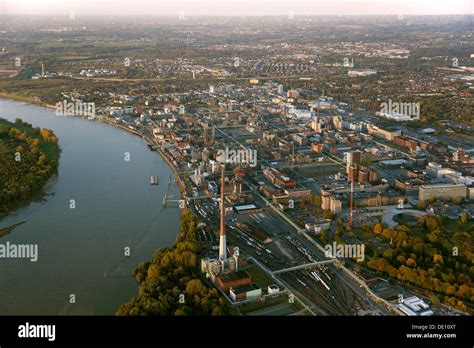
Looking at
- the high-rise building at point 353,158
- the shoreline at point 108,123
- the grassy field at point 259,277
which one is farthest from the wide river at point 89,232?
the high-rise building at point 353,158

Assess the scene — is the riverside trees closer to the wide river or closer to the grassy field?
the wide river

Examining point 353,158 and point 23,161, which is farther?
point 353,158

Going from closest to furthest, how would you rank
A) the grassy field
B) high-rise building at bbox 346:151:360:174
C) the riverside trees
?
the grassy field, the riverside trees, high-rise building at bbox 346:151:360:174

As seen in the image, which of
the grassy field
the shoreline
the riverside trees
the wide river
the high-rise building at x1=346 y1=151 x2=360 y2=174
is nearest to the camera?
the wide river

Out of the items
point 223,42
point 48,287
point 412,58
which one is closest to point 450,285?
point 48,287

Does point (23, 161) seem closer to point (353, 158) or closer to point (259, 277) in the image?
point (259, 277)

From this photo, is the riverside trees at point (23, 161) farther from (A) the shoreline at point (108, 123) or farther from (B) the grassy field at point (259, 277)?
(B) the grassy field at point (259, 277)

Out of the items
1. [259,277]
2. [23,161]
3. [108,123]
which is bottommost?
[259,277]

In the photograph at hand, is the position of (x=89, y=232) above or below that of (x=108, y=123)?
below

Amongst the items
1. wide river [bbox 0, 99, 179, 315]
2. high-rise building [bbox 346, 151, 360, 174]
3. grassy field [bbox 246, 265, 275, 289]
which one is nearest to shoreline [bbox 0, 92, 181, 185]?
wide river [bbox 0, 99, 179, 315]

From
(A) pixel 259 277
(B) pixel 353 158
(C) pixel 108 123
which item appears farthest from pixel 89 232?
(C) pixel 108 123
